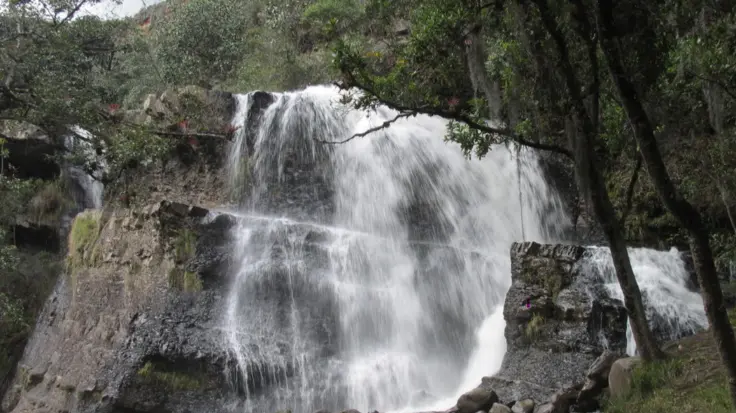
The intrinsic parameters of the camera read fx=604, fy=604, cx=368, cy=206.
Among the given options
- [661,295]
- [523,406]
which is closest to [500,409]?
[523,406]

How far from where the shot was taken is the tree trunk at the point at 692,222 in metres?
5.27

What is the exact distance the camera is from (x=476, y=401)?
28.8ft

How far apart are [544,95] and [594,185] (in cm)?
130

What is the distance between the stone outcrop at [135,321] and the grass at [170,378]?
0.7 inches

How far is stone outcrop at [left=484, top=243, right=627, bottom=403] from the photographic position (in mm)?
9859

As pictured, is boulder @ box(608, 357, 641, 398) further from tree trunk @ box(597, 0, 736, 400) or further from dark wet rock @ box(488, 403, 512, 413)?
tree trunk @ box(597, 0, 736, 400)

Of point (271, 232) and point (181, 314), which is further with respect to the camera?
point (271, 232)

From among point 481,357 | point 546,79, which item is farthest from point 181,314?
point 546,79

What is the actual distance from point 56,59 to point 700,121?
44.0ft

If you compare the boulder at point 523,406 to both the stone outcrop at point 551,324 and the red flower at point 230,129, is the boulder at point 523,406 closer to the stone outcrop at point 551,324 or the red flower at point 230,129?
the stone outcrop at point 551,324

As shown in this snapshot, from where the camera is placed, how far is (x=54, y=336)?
14.5 m

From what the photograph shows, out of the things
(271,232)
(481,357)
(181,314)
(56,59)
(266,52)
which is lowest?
(481,357)

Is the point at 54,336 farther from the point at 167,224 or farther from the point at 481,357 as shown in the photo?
the point at 481,357

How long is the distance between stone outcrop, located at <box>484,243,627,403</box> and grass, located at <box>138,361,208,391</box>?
5445 millimetres
